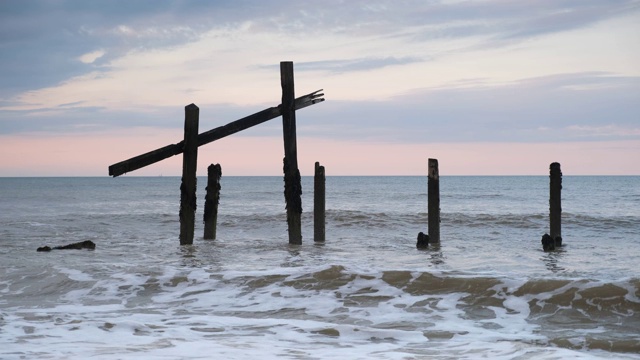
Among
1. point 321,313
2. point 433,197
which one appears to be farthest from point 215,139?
point 321,313

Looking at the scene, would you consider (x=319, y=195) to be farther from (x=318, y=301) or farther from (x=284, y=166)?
(x=318, y=301)

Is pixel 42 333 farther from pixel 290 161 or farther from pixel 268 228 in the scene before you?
pixel 268 228

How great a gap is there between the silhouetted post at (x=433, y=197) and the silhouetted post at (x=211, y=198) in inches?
190

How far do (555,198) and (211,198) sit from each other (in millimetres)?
7851

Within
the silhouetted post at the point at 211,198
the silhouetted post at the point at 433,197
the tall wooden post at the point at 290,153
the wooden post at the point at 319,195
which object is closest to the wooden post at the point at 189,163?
the silhouetted post at the point at 211,198

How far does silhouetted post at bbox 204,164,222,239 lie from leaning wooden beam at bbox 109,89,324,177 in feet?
6.61

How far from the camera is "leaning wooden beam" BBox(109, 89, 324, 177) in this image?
1393 centimetres

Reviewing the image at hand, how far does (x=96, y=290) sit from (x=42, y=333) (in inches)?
126

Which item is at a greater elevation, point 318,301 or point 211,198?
point 211,198

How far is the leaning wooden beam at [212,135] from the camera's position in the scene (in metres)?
13.9

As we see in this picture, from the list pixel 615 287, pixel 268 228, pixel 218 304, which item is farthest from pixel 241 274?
pixel 268 228

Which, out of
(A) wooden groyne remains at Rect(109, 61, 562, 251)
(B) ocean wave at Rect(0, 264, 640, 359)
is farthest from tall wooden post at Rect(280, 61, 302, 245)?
(B) ocean wave at Rect(0, 264, 640, 359)

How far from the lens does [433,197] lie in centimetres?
1623

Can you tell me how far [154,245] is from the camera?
17859mm
